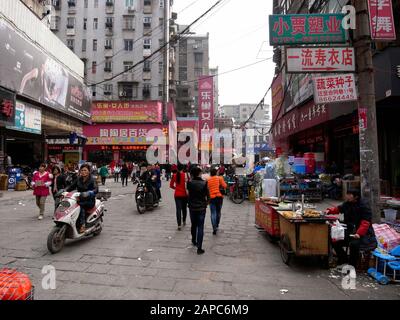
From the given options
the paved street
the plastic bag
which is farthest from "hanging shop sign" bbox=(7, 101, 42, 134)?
the plastic bag

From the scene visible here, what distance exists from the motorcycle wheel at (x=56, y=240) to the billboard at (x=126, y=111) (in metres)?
31.9

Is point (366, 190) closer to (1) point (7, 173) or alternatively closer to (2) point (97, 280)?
(2) point (97, 280)

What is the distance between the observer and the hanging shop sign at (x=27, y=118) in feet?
50.6

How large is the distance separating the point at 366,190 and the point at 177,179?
4.36 m

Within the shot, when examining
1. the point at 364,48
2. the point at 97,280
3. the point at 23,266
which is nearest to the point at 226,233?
the point at 97,280

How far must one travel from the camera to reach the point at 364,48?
18.9 feet

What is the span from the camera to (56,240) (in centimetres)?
587

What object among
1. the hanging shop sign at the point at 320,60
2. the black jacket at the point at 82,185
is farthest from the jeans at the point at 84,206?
the hanging shop sign at the point at 320,60

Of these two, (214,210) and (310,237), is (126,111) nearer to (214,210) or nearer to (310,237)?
(214,210)

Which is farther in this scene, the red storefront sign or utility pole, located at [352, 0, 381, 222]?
the red storefront sign

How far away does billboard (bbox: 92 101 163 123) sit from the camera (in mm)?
37125

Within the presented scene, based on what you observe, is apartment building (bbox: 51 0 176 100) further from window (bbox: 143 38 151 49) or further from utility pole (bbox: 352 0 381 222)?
utility pole (bbox: 352 0 381 222)

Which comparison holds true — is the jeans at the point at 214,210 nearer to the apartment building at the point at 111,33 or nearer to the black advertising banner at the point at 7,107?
the black advertising banner at the point at 7,107

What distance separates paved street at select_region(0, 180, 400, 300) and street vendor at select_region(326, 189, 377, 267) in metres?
0.48
